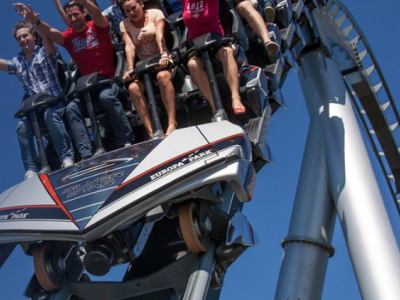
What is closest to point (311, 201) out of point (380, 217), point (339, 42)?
point (380, 217)

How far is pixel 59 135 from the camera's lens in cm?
520

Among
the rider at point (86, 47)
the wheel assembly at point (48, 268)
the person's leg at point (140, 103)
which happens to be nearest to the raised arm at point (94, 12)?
the rider at point (86, 47)

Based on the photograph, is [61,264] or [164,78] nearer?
[61,264]

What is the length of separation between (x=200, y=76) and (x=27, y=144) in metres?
1.34

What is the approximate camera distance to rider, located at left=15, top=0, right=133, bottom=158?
17.1 feet

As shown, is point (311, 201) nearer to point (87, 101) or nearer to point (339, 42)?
point (87, 101)

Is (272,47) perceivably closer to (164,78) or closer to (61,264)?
(164,78)

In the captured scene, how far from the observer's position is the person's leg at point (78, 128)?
5.18 metres

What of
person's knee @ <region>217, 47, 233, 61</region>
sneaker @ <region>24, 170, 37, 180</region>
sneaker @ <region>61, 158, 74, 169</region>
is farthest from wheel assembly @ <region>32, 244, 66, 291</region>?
person's knee @ <region>217, 47, 233, 61</region>

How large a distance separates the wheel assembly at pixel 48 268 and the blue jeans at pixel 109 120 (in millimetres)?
783

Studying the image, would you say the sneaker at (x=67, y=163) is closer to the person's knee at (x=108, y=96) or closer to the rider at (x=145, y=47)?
the person's knee at (x=108, y=96)

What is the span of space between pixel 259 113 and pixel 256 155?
338 mm

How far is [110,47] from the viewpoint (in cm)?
550

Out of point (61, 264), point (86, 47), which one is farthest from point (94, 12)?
point (61, 264)
